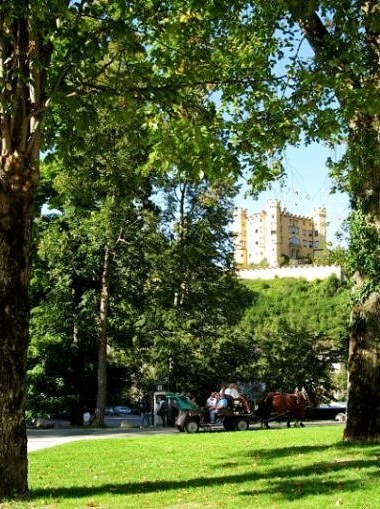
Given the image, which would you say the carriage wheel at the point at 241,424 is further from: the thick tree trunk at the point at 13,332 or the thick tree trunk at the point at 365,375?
the thick tree trunk at the point at 13,332

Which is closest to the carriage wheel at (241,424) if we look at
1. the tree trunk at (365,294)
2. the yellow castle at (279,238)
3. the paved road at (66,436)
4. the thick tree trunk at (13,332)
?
the paved road at (66,436)

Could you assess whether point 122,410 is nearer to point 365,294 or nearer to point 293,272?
point 293,272

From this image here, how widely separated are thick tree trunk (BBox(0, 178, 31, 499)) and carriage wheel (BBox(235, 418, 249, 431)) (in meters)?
16.4

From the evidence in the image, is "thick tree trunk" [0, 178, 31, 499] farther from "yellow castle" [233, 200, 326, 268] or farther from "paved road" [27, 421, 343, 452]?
"yellow castle" [233, 200, 326, 268]

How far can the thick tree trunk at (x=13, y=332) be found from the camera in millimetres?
7711

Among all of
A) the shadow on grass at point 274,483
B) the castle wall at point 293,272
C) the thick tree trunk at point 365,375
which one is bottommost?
the shadow on grass at point 274,483

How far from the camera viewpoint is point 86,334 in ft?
102

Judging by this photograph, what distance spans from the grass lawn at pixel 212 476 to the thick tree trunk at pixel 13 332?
1.56ft

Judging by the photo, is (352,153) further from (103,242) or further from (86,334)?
(86,334)

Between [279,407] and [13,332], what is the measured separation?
17086 millimetres

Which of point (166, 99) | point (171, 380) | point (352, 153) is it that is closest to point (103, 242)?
point (171, 380)

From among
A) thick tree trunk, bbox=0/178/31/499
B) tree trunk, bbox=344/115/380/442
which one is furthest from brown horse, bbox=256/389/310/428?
thick tree trunk, bbox=0/178/31/499

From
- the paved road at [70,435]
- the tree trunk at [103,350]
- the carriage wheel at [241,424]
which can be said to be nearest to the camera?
the paved road at [70,435]

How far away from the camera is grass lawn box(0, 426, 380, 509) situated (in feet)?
24.1
